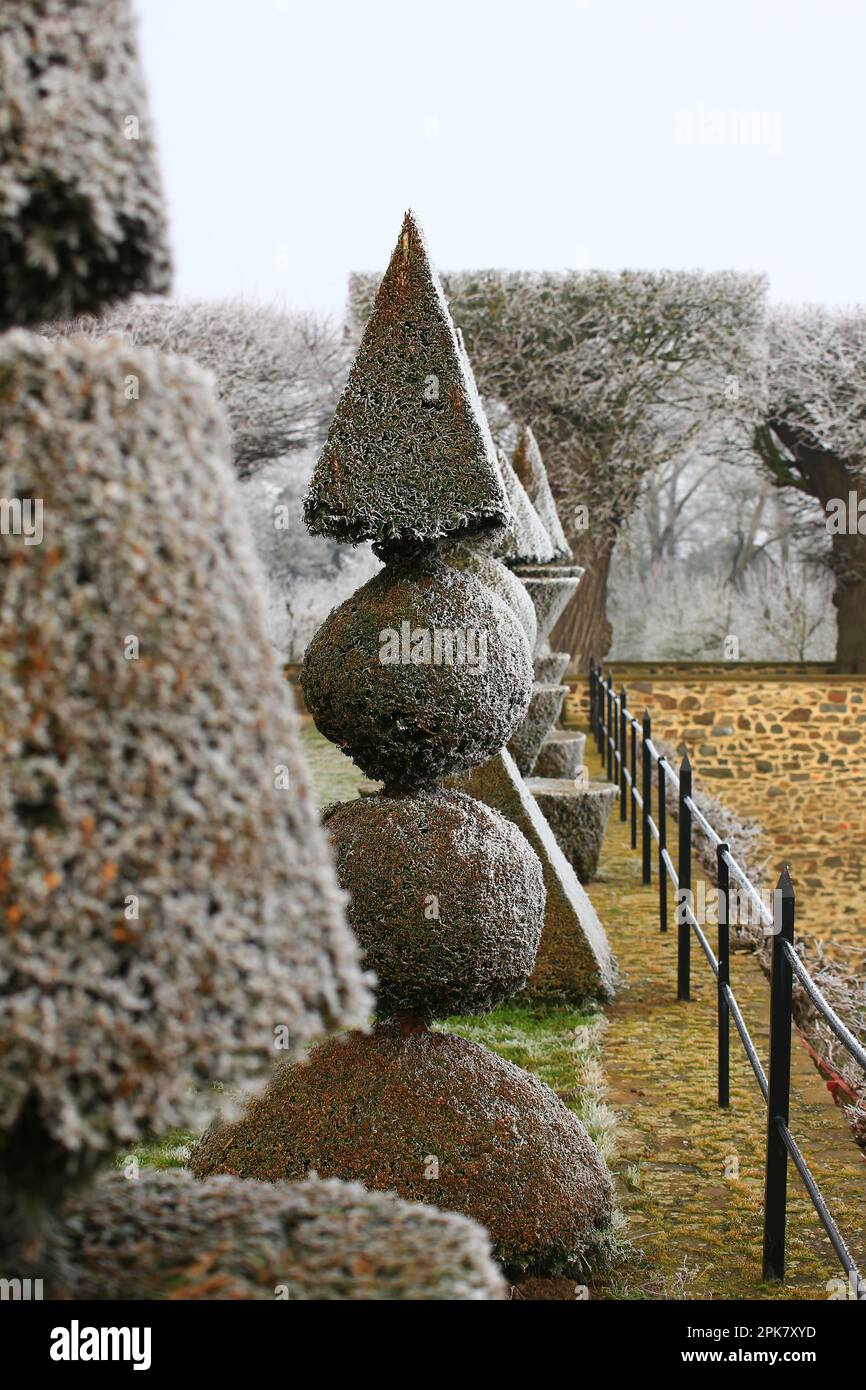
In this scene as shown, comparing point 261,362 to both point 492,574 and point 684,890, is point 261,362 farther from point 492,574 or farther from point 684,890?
point 492,574

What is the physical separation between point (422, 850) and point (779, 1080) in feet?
4.24

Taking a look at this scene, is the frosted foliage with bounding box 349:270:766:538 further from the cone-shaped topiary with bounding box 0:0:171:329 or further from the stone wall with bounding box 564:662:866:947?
the cone-shaped topiary with bounding box 0:0:171:329

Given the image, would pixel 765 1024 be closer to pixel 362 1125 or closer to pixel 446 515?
pixel 362 1125

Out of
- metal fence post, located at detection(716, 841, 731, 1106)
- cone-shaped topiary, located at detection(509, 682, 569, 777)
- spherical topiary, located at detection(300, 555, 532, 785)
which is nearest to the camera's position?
spherical topiary, located at detection(300, 555, 532, 785)

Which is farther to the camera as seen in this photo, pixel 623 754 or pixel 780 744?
pixel 780 744

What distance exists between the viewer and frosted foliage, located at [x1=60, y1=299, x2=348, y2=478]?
2298 centimetres

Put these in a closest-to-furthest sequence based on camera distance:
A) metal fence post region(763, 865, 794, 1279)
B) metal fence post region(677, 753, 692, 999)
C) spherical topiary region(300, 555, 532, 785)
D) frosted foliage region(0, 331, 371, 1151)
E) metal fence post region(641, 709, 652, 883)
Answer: frosted foliage region(0, 331, 371, 1151), metal fence post region(763, 865, 794, 1279), spherical topiary region(300, 555, 532, 785), metal fence post region(677, 753, 692, 999), metal fence post region(641, 709, 652, 883)

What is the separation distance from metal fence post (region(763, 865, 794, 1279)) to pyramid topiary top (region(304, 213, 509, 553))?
151 cm

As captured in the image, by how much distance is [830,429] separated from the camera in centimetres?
2192

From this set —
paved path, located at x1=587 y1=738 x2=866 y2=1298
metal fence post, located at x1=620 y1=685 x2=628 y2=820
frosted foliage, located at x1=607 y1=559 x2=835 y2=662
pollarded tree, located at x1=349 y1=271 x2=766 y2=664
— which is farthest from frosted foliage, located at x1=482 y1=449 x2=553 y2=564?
frosted foliage, located at x1=607 y1=559 x2=835 y2=662

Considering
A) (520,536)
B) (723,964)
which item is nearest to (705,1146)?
(723,964)

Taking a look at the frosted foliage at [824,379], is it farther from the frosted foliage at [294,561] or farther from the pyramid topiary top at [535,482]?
the pyramid topiary top at [535,482]
